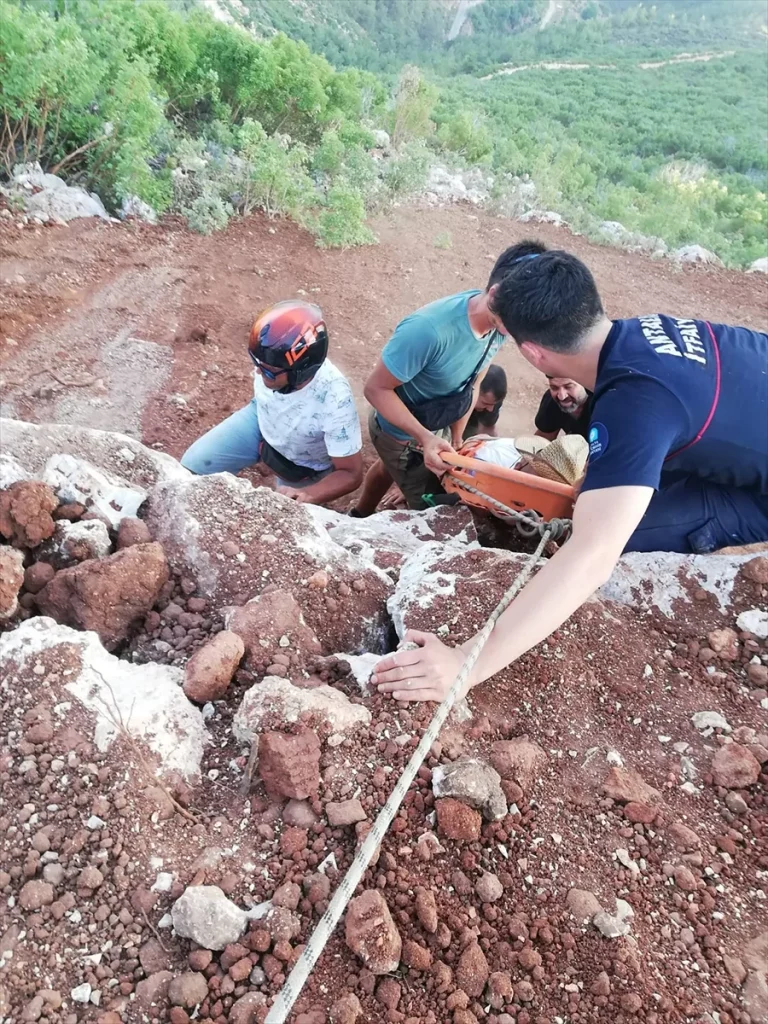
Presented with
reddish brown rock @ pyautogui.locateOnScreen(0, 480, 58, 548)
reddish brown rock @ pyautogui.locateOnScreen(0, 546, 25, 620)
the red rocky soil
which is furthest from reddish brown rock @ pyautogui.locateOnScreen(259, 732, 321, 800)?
reddish brown rock @ pyautogui.locateOnScreen(0, 480, 58, 548)

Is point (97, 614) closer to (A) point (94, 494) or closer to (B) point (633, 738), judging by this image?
(A) point (94, 494)

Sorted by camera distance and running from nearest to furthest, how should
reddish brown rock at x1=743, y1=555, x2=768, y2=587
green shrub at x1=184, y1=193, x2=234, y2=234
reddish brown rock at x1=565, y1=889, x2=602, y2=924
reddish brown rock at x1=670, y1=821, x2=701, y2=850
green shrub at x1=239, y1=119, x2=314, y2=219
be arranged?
reddish brown rock at x1=565, y1=889, x2=602, y2=924 < reddish brown rock at x1=670, y1=821, x2=701, y2=850 < reddish brown rock at x1=743, y1=555, x2=768, y2=587 < green shrub at x1=184, y1=193, x2=234, y2=234 < green shrub at x1=239, y1=119, x2=314, y2=219

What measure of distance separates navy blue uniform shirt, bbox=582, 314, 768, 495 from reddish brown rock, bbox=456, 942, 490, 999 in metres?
1.08

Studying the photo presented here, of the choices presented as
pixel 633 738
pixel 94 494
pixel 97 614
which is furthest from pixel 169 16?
pixel 633 738

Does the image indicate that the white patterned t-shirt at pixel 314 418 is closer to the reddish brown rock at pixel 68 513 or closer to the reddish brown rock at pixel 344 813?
the reddish brown rock at pixel 68 513

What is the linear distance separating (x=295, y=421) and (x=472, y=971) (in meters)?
2.45

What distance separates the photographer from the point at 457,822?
1595mm

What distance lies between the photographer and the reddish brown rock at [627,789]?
69.5 inches

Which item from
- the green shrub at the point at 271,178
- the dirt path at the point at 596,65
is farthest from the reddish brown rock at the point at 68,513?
the dirt path at the point at 596,65

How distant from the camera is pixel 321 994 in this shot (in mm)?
1344

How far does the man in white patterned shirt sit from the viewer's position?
3008 mm

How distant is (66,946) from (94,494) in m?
1.43

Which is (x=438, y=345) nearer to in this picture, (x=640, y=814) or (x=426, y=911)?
(x=640, y=814)

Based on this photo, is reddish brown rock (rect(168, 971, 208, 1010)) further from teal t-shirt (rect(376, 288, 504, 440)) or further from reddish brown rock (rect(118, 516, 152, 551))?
teal t-shirt (rect(376, 288, 504, 440))
